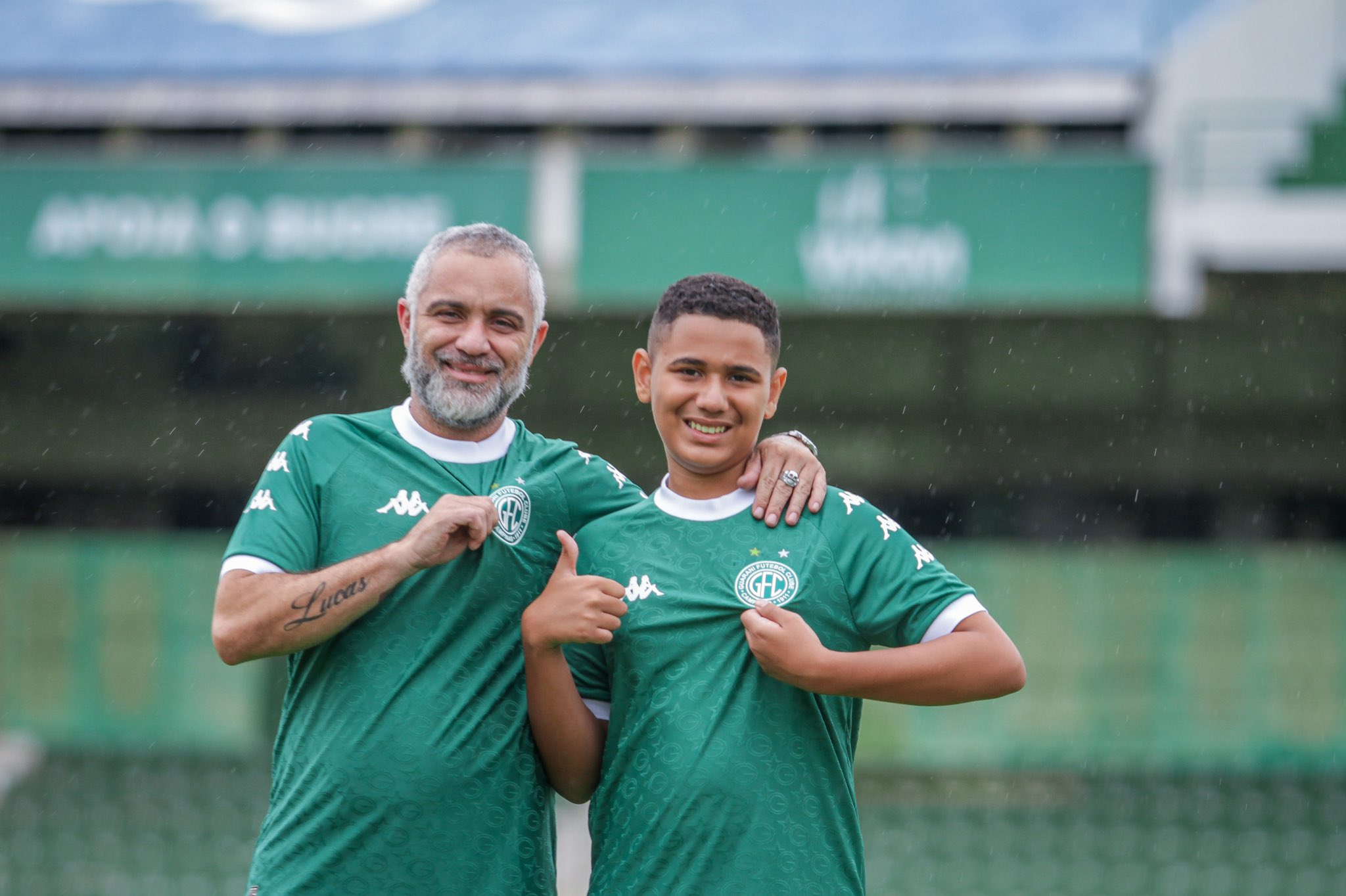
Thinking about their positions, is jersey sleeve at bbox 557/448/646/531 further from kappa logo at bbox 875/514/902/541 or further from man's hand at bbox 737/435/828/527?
kappa logo at bbox 875/514/902/541

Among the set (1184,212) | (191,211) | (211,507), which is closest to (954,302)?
(1184,212)

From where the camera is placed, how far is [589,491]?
2.61 meters

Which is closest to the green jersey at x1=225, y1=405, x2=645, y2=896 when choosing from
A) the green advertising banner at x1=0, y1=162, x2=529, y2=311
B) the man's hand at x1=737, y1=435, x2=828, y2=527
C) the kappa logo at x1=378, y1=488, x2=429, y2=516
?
the kappa logo at x1=378, y1=488, x2=429, y2=516

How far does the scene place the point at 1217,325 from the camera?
1125 centimetres

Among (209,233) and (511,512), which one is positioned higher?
(209,233)

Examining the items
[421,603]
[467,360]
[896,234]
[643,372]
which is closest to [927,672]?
[643,372]

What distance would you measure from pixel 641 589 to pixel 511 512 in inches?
12.6

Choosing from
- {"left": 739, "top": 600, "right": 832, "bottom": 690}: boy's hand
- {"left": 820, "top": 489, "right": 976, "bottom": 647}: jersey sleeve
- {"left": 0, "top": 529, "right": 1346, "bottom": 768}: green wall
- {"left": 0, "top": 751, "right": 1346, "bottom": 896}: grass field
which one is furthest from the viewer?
{"left": 0, "top": 751, "right": 1346, "bottom": 896}: grass field

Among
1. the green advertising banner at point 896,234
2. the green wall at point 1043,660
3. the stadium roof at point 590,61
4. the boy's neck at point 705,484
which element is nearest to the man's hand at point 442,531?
the boy's neck at point 705,484

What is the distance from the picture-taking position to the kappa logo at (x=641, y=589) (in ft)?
7.52

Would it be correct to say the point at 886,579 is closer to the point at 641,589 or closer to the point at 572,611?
the point at 641,589

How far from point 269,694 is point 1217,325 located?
804 centimetres

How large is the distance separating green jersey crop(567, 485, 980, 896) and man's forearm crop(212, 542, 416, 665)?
366mm

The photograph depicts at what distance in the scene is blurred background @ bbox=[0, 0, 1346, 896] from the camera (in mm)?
10070
